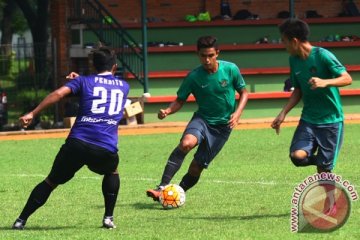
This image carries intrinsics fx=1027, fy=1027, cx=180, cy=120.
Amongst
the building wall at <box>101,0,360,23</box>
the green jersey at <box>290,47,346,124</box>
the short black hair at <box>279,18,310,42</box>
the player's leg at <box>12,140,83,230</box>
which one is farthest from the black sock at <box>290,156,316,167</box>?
the building wall at <box>101,0,360,23</box>

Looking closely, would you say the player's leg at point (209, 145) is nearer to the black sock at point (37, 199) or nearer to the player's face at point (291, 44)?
the player's face at point (291, 44)

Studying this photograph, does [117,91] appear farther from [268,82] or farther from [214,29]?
[214,29]

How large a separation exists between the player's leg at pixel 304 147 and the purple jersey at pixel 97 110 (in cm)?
175

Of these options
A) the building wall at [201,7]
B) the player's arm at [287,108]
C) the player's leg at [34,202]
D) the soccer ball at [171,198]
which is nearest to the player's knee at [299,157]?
the player's arm at [287,108]

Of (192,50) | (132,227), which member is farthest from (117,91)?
(192,50)

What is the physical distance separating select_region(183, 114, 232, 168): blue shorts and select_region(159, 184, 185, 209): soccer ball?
619mm

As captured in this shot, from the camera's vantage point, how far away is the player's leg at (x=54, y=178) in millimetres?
9570

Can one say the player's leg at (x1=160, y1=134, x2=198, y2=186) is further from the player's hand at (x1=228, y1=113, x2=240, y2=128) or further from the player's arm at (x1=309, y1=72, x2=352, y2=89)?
the player's arm at (x1=309, y1=72, x2=352, y2=89)

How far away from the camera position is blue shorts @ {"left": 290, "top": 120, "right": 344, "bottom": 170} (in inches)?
392

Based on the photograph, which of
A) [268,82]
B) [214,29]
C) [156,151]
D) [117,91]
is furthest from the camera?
[214,29]

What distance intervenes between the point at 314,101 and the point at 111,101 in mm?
1987

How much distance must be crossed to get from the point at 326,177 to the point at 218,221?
3.76 ft

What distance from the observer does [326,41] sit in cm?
2662

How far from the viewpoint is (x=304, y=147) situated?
32.7 feet
